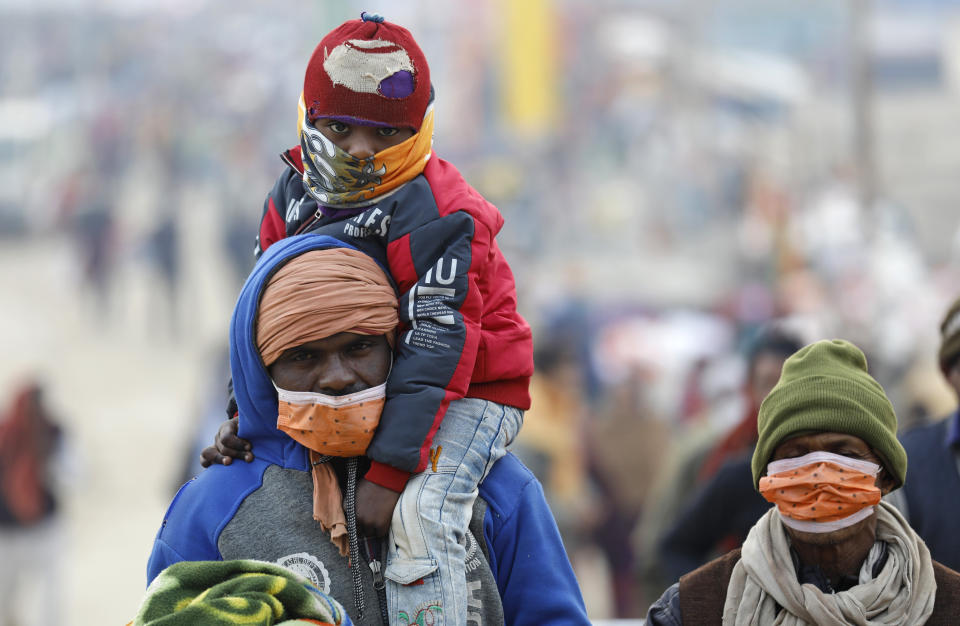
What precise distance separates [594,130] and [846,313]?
7.43 m

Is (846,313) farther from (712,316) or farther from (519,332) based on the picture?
(519,332)

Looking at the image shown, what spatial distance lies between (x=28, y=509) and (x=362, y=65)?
620 cm

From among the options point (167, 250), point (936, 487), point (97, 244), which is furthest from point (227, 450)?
point (97, 244)

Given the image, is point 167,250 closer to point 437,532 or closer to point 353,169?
point 353,169

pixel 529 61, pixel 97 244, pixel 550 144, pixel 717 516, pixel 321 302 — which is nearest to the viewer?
pixel 321 302

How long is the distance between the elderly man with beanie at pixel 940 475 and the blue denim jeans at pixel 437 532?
3.92ft

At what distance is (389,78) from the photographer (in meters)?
2.35

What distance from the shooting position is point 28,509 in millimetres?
7785

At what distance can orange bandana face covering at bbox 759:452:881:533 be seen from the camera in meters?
2.22

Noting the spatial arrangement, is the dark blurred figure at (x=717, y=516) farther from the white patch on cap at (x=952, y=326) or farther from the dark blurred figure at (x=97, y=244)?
the dark blurred figure at (x=97, y=244)

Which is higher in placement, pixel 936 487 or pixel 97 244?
pixel 936 487

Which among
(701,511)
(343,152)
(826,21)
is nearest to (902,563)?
(343,152)

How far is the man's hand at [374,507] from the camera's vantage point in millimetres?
2248

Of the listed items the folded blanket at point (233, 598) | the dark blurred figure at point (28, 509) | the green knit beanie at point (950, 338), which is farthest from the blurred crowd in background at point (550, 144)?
the folded blanket at point (233, 598)
